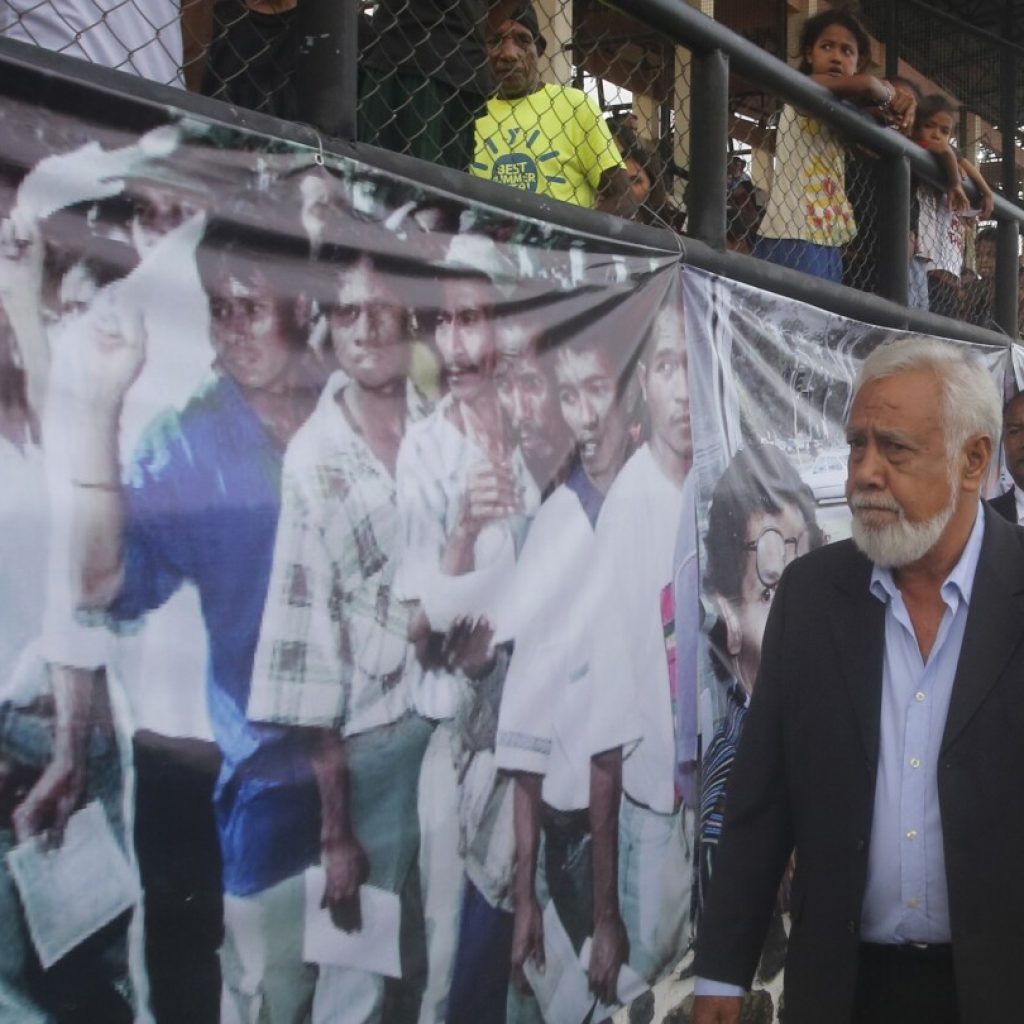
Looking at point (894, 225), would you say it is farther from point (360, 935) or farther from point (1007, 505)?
point (360, 935)

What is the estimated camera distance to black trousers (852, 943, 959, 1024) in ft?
7.47

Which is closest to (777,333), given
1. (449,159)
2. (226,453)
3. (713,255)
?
(713,255)

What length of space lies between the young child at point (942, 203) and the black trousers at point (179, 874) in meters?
4.26

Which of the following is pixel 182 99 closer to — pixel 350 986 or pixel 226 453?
pixel 226 453

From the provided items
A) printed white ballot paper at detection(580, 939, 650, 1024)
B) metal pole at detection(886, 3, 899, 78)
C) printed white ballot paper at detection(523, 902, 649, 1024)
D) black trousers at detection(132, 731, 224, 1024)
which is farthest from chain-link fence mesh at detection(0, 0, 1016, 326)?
metal pole at detection(886, 3, 899, 78)

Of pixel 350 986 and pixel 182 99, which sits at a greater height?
pixel 182 99

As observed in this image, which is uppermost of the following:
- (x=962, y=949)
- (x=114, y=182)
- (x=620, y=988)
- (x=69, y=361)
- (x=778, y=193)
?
(x=778, y=193)

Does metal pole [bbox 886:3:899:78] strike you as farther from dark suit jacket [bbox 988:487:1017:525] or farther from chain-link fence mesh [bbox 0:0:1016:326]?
dark suit jacket [bbox 988:487:1017:525]

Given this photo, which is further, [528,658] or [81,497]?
[528,658]

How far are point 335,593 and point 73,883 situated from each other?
69 centimetres

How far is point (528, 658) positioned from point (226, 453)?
2.99ft

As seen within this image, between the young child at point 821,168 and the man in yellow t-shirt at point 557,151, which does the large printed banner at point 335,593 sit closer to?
the man in yellow t-shirt at point 557,151

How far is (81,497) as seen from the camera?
1979mm

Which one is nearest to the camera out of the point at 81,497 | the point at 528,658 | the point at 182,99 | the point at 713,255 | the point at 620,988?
the point at 81,497
